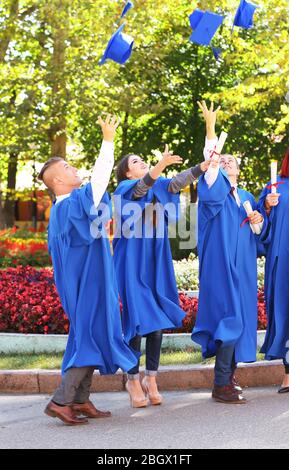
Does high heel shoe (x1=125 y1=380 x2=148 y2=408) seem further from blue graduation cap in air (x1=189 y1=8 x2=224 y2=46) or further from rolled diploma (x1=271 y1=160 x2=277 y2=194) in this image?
blue graduation cap in air (x1=189 y1=8 x2=224 y2=46)

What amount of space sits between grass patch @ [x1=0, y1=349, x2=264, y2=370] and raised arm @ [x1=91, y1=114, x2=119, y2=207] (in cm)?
224

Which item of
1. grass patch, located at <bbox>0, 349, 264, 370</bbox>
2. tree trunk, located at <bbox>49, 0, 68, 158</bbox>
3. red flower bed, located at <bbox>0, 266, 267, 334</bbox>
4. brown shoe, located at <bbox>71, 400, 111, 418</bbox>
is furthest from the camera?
tree trunk, located at <bbox>49, 0, 68, 158</bbox>

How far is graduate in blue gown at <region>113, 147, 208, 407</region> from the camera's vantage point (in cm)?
712

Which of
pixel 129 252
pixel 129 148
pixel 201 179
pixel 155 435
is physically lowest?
pixel 155 435

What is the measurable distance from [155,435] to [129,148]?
2525 cm

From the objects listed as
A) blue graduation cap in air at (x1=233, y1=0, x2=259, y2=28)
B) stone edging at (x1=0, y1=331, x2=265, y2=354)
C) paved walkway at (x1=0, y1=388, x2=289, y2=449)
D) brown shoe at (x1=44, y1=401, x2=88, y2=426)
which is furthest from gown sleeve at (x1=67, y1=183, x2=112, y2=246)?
blue graduation cap in air at (x1=233, y1=0, x2=259, y2=28)

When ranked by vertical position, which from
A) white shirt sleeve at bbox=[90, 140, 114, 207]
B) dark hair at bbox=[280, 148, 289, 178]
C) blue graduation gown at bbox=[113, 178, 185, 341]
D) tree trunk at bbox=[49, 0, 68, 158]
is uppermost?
tree trunk at bbox=[49, 0, 68, 158]

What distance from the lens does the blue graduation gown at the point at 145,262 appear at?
719 centimetres

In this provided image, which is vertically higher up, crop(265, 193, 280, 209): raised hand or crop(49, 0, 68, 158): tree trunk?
crop(49, 0, 68, 158): tree trunk

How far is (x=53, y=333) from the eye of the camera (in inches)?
366

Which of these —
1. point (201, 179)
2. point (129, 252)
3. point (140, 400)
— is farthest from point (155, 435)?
point (201, 179)

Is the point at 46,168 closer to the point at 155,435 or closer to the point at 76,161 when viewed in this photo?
the point at 155,435

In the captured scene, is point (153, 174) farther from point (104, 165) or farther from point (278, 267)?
point (278, 267)

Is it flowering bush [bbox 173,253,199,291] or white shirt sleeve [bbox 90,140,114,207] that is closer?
white shirt sleeve [bbox 90,140,114,207]
